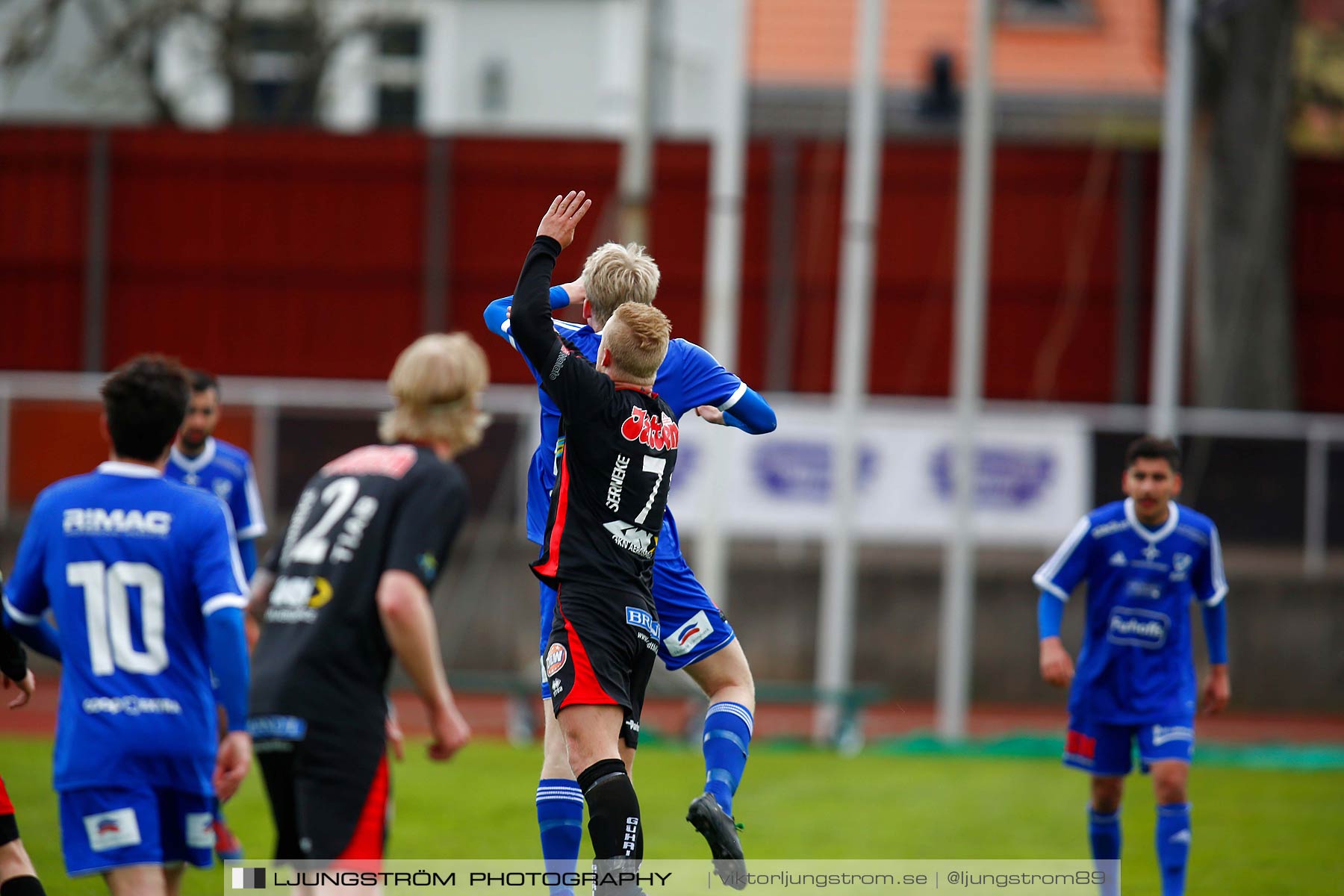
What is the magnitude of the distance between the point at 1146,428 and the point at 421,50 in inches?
633

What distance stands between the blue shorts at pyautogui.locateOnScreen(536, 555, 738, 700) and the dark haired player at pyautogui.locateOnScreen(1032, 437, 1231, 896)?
2.59 m

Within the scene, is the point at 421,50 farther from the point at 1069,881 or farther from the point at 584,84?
the point at 1069,881

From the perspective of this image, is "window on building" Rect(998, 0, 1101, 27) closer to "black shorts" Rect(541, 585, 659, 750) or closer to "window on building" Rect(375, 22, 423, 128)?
"window on building" Rect(375, 22, 423, 128)

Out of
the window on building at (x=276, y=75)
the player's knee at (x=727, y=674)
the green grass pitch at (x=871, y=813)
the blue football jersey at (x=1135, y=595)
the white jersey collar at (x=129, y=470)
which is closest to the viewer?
the white jersey collar at (x=129, y=470)

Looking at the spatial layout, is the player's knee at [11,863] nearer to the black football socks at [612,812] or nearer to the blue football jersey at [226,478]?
the black football socks at [612,812]

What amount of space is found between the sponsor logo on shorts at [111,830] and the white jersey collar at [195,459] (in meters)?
4.13

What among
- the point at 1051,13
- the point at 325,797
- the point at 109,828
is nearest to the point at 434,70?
the point at 1051,13

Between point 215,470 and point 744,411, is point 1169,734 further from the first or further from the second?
point 215,470

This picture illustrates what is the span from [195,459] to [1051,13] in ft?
83.0

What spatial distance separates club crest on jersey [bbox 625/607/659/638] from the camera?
520 centimetres

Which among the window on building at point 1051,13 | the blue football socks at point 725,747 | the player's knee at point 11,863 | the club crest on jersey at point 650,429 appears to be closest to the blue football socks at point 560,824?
the blue football socks at point 725,747

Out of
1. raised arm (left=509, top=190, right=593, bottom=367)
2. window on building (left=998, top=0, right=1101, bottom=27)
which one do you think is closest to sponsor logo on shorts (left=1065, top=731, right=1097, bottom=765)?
raised arm (left=509, top=190, right=593, bottom=367)

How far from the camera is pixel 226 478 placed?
28.9ft

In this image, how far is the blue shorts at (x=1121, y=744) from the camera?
25.7ft
